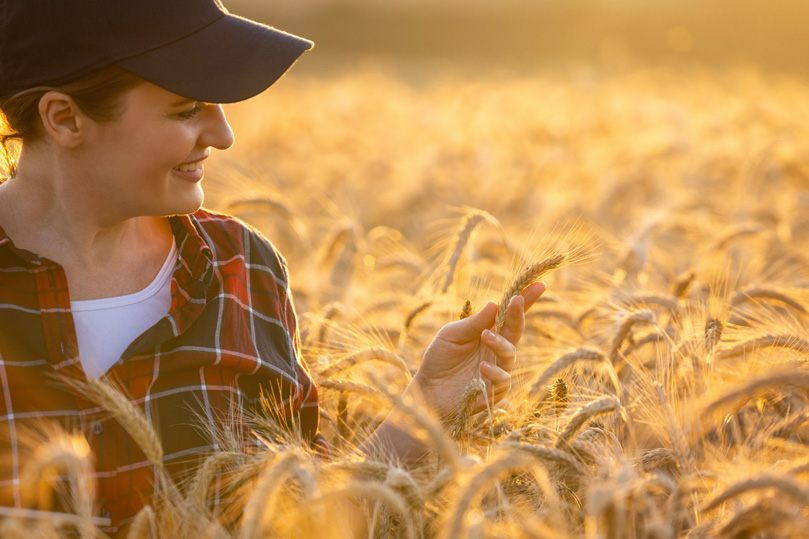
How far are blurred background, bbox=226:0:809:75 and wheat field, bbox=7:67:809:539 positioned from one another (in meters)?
9.99

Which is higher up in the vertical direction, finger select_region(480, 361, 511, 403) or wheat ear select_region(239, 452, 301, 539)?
finger select_region(480, 361, 511, 403)

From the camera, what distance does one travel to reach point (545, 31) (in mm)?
29812

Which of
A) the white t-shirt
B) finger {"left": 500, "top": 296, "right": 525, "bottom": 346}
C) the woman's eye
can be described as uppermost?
the woman's eye

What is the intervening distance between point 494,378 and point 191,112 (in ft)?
2.87

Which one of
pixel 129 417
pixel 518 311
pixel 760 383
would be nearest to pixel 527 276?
pixel 518 311

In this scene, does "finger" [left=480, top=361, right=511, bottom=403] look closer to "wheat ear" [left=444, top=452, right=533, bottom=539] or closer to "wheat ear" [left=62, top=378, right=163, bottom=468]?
"wheat ear" [left=444, top=452, right=533, bottom=539]

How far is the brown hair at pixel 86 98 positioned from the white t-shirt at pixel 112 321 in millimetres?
396

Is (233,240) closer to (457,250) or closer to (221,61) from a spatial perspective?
(221,61)

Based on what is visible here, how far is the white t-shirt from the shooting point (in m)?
1.53

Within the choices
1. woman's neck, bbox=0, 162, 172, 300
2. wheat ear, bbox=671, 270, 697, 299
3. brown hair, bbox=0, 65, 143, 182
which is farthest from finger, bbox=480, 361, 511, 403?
wheat ear, bbox=671, 270, 697, 299

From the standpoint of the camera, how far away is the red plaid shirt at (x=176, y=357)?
1.43 meters

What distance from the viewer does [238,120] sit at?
9.17 metres

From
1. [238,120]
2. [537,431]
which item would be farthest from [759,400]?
[238,120]

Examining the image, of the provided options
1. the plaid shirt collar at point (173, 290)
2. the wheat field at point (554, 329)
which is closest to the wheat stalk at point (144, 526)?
the wheat field at point (554, 329)
